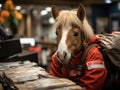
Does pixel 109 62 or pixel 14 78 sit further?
pixel 109 62

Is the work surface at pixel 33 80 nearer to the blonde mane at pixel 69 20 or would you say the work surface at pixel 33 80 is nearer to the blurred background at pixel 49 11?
the blonde mane at pixel 69 20

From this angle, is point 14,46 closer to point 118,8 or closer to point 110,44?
point 110,44

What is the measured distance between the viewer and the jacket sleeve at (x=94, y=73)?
192 cm

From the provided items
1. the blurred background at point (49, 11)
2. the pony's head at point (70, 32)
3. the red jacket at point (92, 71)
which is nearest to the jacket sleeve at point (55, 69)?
the red jacket at point (92, 71)

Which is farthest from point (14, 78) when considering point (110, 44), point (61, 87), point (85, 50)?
point (110, 44)

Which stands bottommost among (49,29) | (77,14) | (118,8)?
(49,29)

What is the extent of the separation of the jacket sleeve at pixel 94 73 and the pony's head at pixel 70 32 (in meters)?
0.14

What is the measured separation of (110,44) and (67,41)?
0.37 metres

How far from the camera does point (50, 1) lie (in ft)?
7.60

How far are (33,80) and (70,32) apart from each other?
2.06 feet

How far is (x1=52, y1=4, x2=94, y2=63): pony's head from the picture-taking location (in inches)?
73.8

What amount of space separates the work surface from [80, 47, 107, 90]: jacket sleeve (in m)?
0.40

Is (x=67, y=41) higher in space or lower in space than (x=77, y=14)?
lower

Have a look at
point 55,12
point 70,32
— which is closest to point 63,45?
point 70,32
